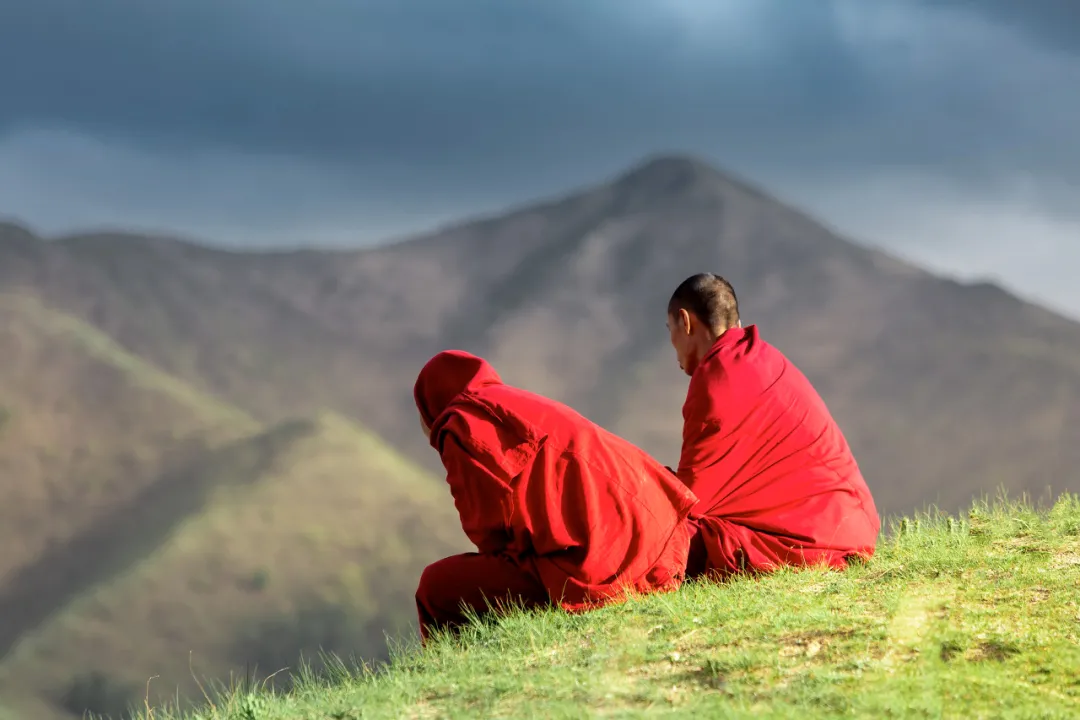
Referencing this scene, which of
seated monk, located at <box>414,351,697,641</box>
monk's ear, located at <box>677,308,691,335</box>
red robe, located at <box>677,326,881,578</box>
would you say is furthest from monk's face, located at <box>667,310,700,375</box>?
seated monk, located at <box>414,351,697,641</box>

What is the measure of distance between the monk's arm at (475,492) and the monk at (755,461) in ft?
3.87

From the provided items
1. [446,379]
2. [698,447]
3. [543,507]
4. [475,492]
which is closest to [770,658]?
[543,507]

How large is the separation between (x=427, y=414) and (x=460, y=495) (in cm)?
60

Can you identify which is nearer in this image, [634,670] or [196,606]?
[634,670]

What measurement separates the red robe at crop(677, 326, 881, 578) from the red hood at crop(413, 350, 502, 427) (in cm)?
122

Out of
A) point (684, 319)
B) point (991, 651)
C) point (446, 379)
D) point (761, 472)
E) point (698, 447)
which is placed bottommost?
point (991, 651)

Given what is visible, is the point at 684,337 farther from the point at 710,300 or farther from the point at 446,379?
the point at 446,379

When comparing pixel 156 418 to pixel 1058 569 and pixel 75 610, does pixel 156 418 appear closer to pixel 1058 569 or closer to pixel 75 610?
pixel 75 610

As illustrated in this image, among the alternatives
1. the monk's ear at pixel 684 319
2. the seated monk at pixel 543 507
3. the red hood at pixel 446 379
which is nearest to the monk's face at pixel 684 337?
the monk's ear at pixel 684 319

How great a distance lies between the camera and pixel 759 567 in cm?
590

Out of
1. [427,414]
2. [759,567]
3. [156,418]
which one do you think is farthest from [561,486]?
[156,418]

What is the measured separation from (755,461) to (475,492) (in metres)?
1.70

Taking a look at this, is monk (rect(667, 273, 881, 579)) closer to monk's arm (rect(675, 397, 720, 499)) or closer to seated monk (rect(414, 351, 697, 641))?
monk's arm (rect(675, 397, 720, 499))

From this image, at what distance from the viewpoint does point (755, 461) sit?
20.3 feet
